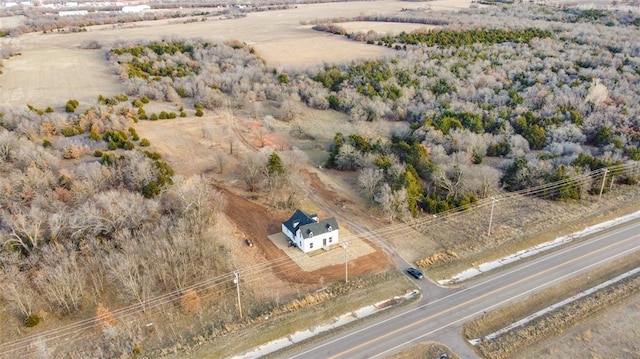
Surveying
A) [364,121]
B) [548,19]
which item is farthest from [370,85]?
[548,19]

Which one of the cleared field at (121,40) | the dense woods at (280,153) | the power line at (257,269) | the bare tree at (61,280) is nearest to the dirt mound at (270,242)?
the power line at (257,269)

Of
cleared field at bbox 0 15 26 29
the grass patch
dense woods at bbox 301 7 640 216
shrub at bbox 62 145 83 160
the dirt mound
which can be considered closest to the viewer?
the grass patch

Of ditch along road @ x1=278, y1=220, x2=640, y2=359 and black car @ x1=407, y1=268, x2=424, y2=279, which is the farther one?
black car @ x1=407, y1=268, x2=424, y2=279

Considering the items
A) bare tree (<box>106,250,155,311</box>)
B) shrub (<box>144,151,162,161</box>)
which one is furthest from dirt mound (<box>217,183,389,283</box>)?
shrub (<box>144,151,162,161</box>)

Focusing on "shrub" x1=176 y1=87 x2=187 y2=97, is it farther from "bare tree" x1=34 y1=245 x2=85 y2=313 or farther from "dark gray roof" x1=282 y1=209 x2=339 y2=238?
"bare tree" x1=34 y1=245 x2=85 y2=313

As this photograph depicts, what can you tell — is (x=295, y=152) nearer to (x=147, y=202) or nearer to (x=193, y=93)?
(x=147, y=202)

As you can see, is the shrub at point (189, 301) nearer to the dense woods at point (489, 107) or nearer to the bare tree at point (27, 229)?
the bare tree at point (27, 229)

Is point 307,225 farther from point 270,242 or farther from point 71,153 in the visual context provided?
point 71,153
